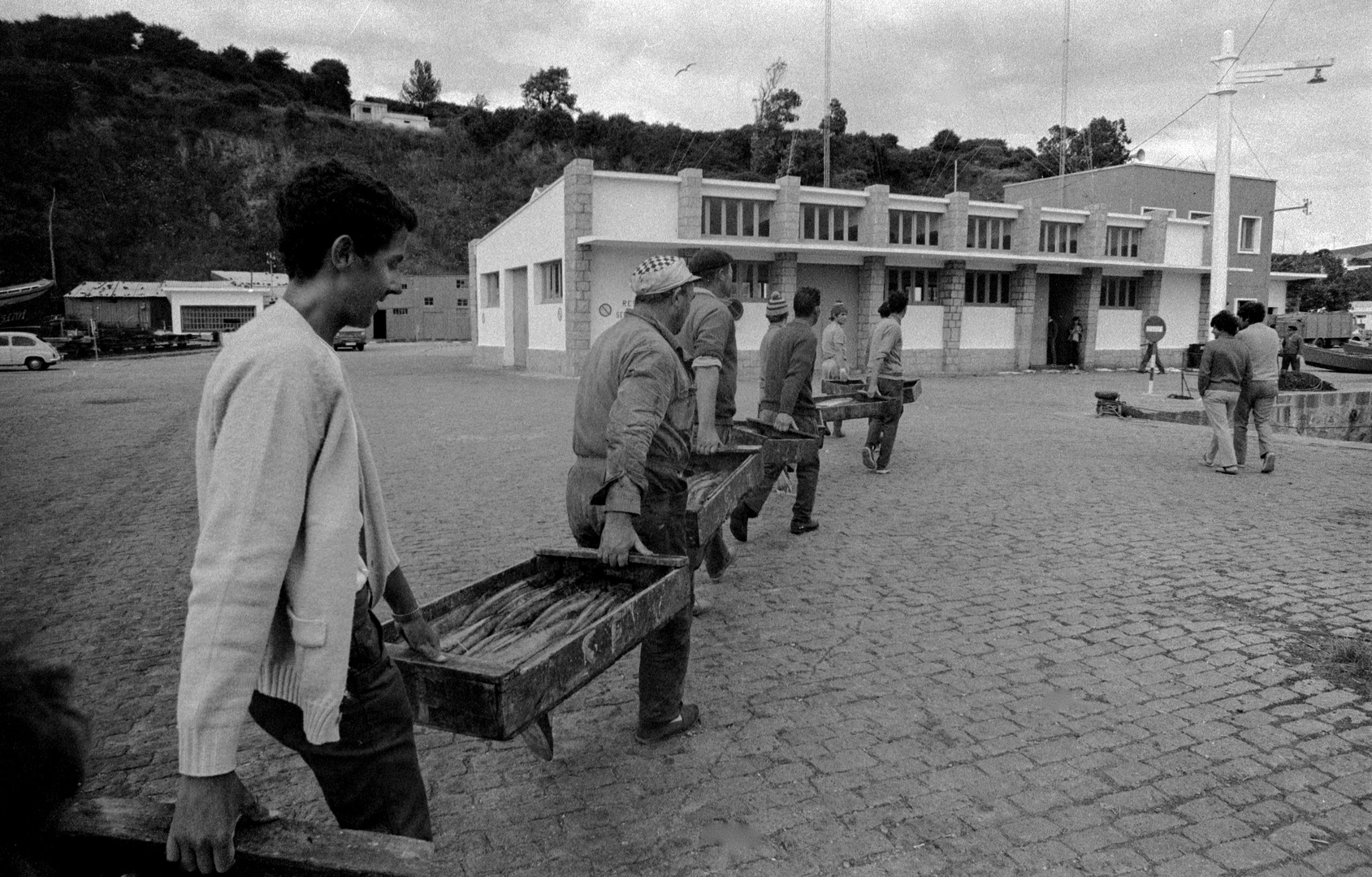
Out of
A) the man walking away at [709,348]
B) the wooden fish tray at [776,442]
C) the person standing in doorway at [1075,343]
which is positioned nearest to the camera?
the man walking away at [709,348]

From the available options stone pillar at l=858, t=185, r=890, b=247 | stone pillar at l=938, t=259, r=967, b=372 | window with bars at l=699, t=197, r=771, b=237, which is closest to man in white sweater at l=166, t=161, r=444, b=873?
window with bars at l=699, t=197, r=771, b=237

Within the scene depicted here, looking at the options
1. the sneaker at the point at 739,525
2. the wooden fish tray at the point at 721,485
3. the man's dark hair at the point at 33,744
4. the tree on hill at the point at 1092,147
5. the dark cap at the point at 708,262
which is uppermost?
the tree on hill at the point at 1092,147

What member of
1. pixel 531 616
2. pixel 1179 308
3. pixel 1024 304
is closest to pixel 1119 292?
pixel 1179 308

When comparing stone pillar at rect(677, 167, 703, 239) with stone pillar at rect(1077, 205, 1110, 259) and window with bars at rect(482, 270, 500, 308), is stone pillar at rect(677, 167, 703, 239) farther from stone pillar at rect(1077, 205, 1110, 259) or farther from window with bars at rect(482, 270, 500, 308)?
stone pillar at rect(1077, 205, 1110, 259)

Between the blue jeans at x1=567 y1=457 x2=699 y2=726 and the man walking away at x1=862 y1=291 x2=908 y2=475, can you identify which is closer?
the blue jeans at x1=567 y1=457 x2=699 y2=726

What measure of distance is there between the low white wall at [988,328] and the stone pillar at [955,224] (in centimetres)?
224

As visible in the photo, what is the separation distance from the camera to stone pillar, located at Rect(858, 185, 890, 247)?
27016 millimetres

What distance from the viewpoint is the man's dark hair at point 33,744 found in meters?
1.35

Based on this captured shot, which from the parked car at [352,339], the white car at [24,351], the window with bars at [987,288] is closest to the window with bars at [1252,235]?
the window with bars at [987,288]

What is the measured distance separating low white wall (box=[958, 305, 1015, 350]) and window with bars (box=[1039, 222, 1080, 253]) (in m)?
2.57

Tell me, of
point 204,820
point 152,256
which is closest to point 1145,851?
point 204,820

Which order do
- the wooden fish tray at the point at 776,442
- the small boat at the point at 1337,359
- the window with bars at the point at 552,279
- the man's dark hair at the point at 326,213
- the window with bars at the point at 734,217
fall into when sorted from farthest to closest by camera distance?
the small boat at the point at 1337,359 → the window with bars at the point at 552,279 → the window with bars at the point at 734,217 → the wooden fish tray at the point at 776,442 → the man's dark hair at the point at 326,213

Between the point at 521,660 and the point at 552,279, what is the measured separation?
82.1 feet

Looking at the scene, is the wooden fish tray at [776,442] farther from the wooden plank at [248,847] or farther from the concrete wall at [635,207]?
the concrete wall at [635,207]
